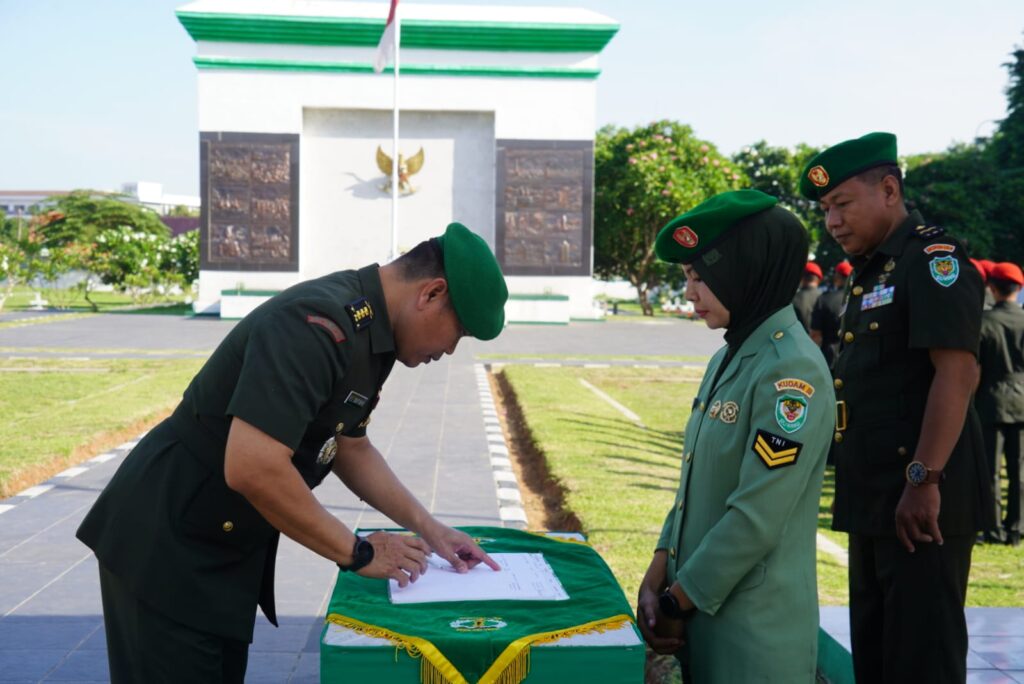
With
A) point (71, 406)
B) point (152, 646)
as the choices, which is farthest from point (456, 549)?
point (71, 406)

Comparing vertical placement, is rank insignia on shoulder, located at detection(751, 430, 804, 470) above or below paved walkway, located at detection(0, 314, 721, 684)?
above

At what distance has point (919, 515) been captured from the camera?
276cm

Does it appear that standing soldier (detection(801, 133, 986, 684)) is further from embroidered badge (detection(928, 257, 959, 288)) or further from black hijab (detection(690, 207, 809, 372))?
black hijab (detection(690, 207, 809, 372))

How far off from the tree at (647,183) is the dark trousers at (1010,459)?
2373cm

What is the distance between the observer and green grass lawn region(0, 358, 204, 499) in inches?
308

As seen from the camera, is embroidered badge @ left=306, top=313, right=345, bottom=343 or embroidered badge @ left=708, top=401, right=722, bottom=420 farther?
embroidered badge @ left=708, top=401, right=722, bottom=420

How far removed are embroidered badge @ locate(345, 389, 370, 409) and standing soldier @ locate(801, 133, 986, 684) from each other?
1.51 meters

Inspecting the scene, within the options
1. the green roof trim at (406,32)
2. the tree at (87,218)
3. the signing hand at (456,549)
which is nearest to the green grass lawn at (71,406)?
the signing hand at (456,549)

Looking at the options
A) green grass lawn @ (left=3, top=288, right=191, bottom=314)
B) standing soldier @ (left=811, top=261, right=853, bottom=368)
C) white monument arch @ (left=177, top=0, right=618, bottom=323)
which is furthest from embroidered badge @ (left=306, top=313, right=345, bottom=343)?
green grass lawn @ (left=3, top=288, right=191, bottom=314)

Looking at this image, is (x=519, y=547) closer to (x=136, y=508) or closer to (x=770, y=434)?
(x=770, y=434)

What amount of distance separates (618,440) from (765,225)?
23.4 ft

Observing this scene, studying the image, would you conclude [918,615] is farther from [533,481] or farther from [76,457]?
[76,457]

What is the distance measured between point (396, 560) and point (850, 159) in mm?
1747

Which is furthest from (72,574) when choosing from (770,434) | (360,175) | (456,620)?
(360,175)
